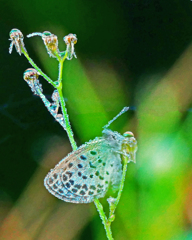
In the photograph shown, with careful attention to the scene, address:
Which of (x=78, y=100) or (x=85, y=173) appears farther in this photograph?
(x=78, y=100)

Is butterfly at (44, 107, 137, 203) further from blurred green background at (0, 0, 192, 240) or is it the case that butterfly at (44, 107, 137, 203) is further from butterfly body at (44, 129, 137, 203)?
blurred green background at (0, 0, 192, 240)

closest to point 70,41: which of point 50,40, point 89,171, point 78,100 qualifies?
point 50,40

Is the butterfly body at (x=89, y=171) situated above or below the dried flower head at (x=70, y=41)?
below

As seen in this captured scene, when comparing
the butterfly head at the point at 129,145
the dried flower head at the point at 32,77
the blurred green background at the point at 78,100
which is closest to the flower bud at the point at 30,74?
the dried flower head at the point at 32,77

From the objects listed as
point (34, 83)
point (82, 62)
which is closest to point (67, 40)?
point (34, 83)

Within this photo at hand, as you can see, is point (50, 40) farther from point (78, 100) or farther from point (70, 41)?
point (78, 100)

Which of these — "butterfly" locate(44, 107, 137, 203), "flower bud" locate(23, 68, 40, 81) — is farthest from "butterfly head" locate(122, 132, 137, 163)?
"flower bud" locate(23, 68, 40, 81)

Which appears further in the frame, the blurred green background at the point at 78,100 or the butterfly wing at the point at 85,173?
the blurred green background at the point at 78,100

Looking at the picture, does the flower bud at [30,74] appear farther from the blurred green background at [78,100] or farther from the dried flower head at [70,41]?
the blurred green background at [78,100]

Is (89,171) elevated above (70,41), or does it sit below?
below
